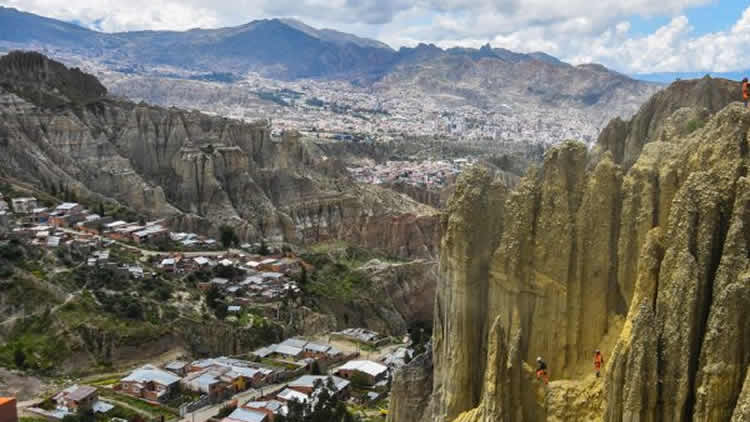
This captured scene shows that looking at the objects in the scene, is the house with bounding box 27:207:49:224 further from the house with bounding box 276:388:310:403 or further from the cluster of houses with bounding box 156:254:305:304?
the house with bounding box 276:388:310:403

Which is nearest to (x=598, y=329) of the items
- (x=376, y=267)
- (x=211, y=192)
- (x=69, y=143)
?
(x=376, y=267)

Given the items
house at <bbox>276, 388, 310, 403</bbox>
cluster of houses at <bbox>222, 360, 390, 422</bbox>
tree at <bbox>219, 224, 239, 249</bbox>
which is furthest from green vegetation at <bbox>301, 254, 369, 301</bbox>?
house at <bbox>276, 388, 310, 403</bbox>

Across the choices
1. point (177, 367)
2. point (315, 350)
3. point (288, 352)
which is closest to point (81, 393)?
point (177, 367)

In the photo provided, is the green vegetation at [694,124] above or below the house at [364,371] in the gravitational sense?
above

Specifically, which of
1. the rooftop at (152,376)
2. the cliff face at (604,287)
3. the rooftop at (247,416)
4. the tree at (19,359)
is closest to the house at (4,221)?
the tree at (19,359)

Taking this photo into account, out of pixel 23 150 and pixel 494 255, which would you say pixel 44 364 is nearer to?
pixel 494 255

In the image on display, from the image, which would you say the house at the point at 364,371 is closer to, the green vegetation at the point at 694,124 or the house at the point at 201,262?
the house at the point at 201,262

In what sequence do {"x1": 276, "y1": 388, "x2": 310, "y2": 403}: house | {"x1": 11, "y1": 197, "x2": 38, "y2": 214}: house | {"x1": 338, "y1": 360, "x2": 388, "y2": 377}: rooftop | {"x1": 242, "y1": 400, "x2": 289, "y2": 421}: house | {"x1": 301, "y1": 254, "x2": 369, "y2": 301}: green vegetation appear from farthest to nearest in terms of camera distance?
{"x1": 301, "y1": 254, "x2": 369, "y2": 301}: green vegetation, {"x1": 11, "y1": 197, "x2": 38, "y2": 214}: house, {"x1": 338, "y1": 360, "x2": 388, "y2": 377}: rooftop, {"x1": 276, "y1": 388, "x2": 310, "y2": 403}: house, {"x1": 242, "y1": 400, "x2": 289, "y2": 421}: house
